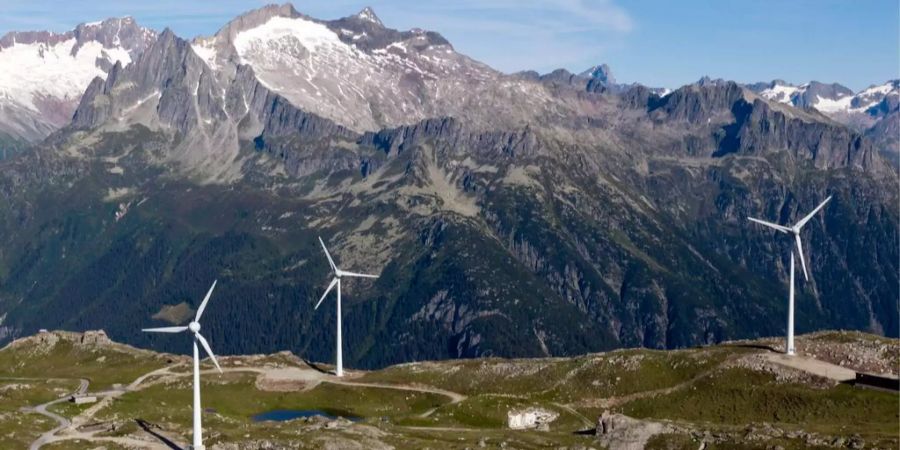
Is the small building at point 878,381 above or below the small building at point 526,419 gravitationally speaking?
above

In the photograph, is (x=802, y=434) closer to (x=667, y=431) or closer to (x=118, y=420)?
(x=667, y=431)

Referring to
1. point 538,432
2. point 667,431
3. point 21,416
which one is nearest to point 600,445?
point 667,431

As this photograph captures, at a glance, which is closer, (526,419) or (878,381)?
(878,381)

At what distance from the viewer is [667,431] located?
159 meters

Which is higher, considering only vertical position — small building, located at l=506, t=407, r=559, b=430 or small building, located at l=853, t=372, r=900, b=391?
small building, located at l=853, t=372, r=900, b=391

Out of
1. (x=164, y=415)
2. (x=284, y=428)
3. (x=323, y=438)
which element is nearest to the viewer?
(x=323, y=438)

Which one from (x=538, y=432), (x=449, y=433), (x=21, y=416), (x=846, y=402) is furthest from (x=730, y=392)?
(x=21, y=416)

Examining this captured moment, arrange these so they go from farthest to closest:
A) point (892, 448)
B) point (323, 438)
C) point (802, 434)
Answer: point (323, 438)
point (802, 434)
point (892, 448)

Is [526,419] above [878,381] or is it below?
below

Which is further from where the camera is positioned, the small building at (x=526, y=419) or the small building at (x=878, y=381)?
the small building at (x=526, y=419)

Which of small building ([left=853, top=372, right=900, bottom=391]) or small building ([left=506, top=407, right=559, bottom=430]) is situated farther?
small building ([left=506, top=407, right=559, bottom=430])

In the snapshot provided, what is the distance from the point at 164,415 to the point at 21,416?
2388 centimetres

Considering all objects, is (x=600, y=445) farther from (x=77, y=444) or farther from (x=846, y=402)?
(x=77, y=444)

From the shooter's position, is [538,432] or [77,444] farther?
[538,432]
